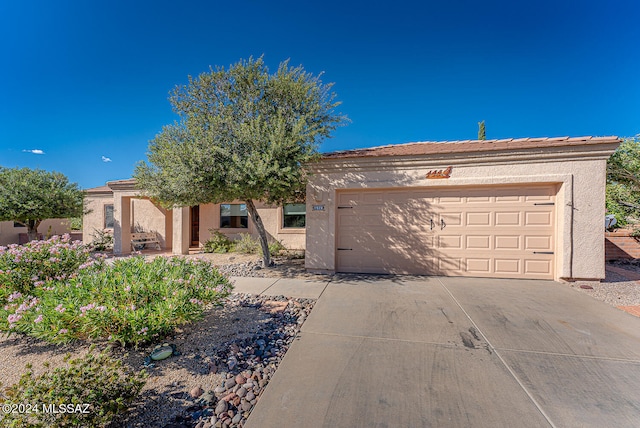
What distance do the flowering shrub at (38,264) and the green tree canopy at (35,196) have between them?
8817 millimetres

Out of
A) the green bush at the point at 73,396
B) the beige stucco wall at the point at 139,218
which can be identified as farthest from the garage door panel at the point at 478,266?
the beige stucco wall at the point at 139,218

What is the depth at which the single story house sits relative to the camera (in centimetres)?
622

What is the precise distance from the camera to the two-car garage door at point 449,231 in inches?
259

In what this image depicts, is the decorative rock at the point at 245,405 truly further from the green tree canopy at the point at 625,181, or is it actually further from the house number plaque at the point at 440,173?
the green tree canopy at the point at 625,181

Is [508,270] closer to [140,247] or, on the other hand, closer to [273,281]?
[273,281]

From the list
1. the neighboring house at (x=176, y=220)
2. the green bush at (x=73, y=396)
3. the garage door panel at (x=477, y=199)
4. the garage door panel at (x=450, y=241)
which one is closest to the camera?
the green bush at (x=73, y=396)

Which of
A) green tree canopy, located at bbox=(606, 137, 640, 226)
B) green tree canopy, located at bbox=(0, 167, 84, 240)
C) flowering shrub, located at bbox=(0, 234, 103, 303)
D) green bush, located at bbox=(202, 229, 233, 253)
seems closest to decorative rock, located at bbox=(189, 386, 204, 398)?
flowering shrub, located at bbox=(0, 234, 103, 303)

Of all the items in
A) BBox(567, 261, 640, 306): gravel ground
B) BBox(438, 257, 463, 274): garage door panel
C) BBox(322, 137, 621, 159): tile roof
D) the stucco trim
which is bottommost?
BBox(567, 261, 640, 306): gravel ground

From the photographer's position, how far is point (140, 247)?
40.7 feet

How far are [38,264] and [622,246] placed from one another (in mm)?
15948

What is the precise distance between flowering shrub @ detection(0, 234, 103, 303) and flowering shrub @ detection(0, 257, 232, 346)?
0.31 meters

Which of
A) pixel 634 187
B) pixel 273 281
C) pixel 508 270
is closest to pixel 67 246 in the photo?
pixel 273 281

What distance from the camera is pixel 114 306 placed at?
9.23 feet

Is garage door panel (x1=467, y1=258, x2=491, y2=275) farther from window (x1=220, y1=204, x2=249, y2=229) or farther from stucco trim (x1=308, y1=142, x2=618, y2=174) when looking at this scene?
window (x1=220, y1=204, x2=249, y2=229)
